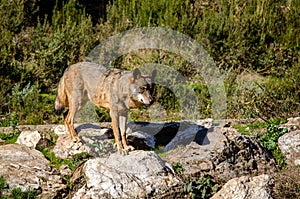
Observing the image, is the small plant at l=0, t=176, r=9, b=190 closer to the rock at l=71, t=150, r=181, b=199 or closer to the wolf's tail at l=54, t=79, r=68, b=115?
the rock at l=71, t=150, r=181, b=199

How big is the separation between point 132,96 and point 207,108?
368 centimetres

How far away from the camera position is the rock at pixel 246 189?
712 cm

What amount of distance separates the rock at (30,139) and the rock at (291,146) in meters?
3.62

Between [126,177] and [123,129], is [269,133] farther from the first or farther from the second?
[126,177]

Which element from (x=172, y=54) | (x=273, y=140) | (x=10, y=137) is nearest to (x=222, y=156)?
(x=273, y=140)

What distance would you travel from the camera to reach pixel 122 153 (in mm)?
7484

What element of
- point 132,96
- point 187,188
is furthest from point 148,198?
point 132,96

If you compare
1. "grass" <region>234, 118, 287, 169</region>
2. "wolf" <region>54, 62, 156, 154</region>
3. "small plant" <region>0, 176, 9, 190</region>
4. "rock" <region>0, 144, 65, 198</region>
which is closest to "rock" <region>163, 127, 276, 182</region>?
"grass" <region>234, 118, 287, 169</region>

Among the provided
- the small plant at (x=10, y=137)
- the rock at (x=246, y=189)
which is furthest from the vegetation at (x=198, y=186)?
the small plant at (x=10, y=137)

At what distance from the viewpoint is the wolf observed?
7.52 metres

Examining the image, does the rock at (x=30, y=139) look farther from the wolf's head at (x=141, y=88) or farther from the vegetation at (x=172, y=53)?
the wolf's head at (x=141, y=88)

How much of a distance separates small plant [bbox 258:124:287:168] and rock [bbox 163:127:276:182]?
8.5 inches

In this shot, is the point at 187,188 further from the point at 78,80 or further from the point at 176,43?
the point at 176,43

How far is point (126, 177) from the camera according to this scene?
23.1 ft
